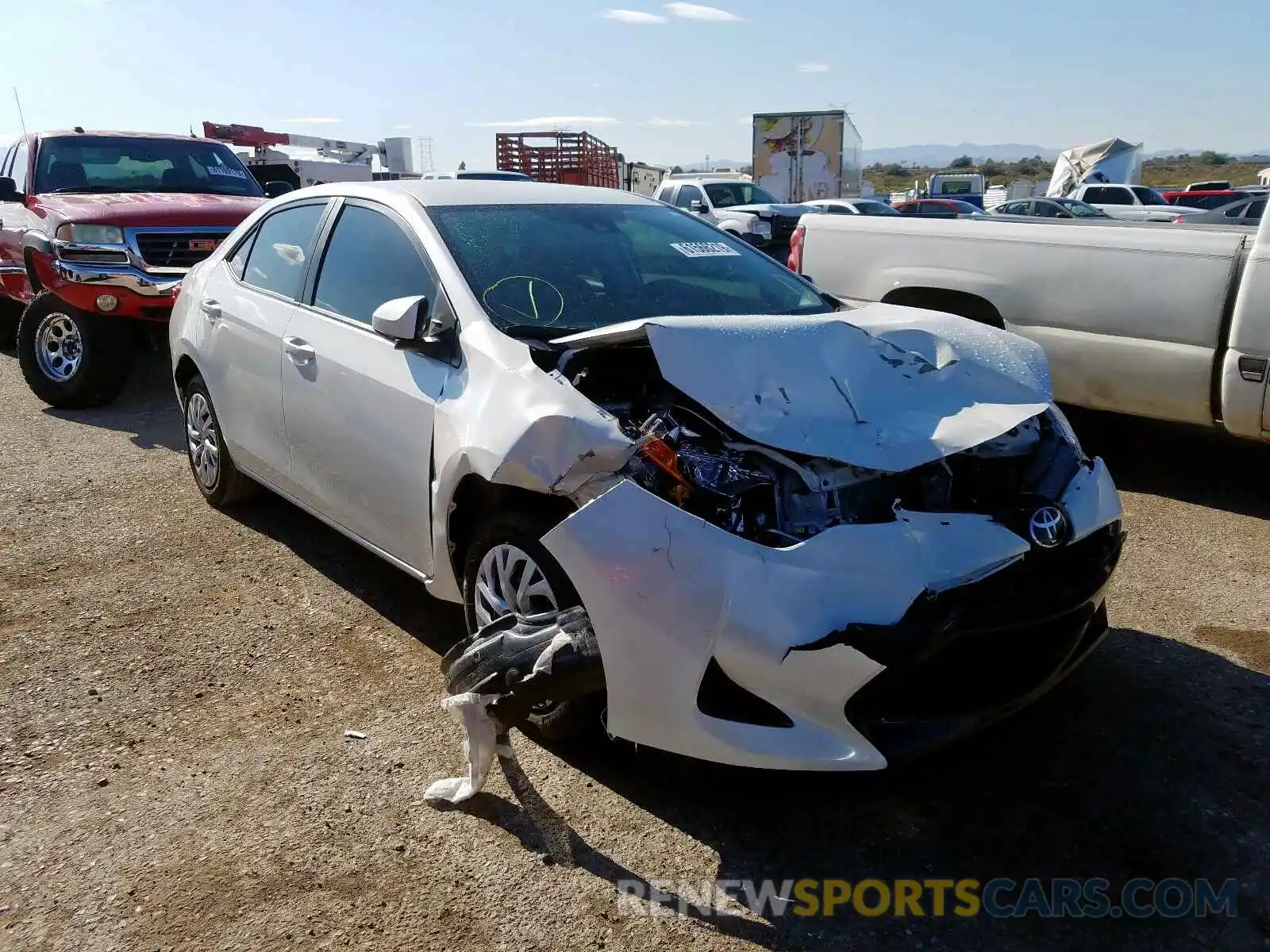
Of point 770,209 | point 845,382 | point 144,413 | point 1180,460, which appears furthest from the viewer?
point 770,209

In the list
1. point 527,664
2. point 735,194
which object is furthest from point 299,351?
point 735,194

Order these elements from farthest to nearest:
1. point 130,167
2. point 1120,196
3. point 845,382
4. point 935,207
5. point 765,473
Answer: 1. point 1120,196
2. point 935,207
3. point 130,167
4. point 845,382
5. point 765,473

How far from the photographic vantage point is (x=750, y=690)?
258cm

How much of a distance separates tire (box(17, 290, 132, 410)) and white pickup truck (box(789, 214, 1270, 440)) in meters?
5.67

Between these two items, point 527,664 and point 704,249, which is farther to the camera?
point 704,249

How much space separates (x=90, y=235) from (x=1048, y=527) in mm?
7610

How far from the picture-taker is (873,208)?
66.7ft

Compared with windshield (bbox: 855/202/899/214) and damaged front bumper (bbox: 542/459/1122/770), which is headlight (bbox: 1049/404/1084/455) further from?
windshield (bbox: 855/202/899/214)

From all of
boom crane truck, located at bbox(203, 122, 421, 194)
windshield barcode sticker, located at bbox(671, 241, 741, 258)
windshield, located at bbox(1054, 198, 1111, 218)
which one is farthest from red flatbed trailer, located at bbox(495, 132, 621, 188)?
windshield barcode sticker, located at bbox(671, 241, 741, 258)

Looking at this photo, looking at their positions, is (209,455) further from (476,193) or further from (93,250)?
(93,250)

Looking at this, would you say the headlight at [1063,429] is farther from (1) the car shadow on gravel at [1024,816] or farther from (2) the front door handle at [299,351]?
(2) the front door handle at [299,351]

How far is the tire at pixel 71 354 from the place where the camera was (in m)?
8.03

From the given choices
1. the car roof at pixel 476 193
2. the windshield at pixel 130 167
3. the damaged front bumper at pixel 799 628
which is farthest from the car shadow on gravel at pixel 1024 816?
the windshield at pixel 130 167

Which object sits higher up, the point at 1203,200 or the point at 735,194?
the point at 735,194
